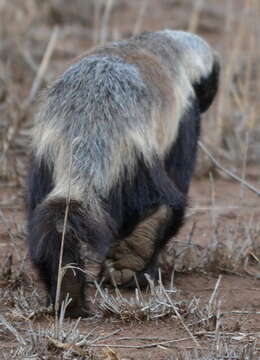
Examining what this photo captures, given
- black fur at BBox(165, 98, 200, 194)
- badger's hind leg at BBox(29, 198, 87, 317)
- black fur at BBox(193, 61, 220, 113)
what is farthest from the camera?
black fur at BBox(193, 61, 220, 113)

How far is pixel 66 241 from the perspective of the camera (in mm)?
3984

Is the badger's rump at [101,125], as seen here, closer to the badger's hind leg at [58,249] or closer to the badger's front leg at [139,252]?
the badger's hind leg at [58,249]

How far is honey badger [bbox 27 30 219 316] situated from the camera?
4.08m

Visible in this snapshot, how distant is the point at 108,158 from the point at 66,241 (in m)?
0.55

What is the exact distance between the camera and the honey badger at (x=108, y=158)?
408cm

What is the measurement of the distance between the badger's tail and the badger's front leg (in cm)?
60

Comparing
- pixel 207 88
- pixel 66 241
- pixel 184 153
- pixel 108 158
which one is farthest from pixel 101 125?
pixel 207 88

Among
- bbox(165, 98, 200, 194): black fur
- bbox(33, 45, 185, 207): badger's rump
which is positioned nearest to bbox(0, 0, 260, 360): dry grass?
bbox(165, 98, 200, 194): black fur

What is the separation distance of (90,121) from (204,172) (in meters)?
3.43

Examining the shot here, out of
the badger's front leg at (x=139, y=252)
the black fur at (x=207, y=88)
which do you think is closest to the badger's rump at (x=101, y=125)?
the badger's front leg at (x=139, y=252)

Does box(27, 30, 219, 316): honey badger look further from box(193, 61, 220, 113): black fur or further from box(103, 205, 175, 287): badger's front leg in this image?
box(193, 61, 220, 113): black fur

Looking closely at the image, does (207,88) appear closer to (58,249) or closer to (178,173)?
(178,173)

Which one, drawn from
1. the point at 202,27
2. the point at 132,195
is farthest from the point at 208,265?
the point at 202,27

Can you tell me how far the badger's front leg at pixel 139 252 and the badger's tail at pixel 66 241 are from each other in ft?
1.96
